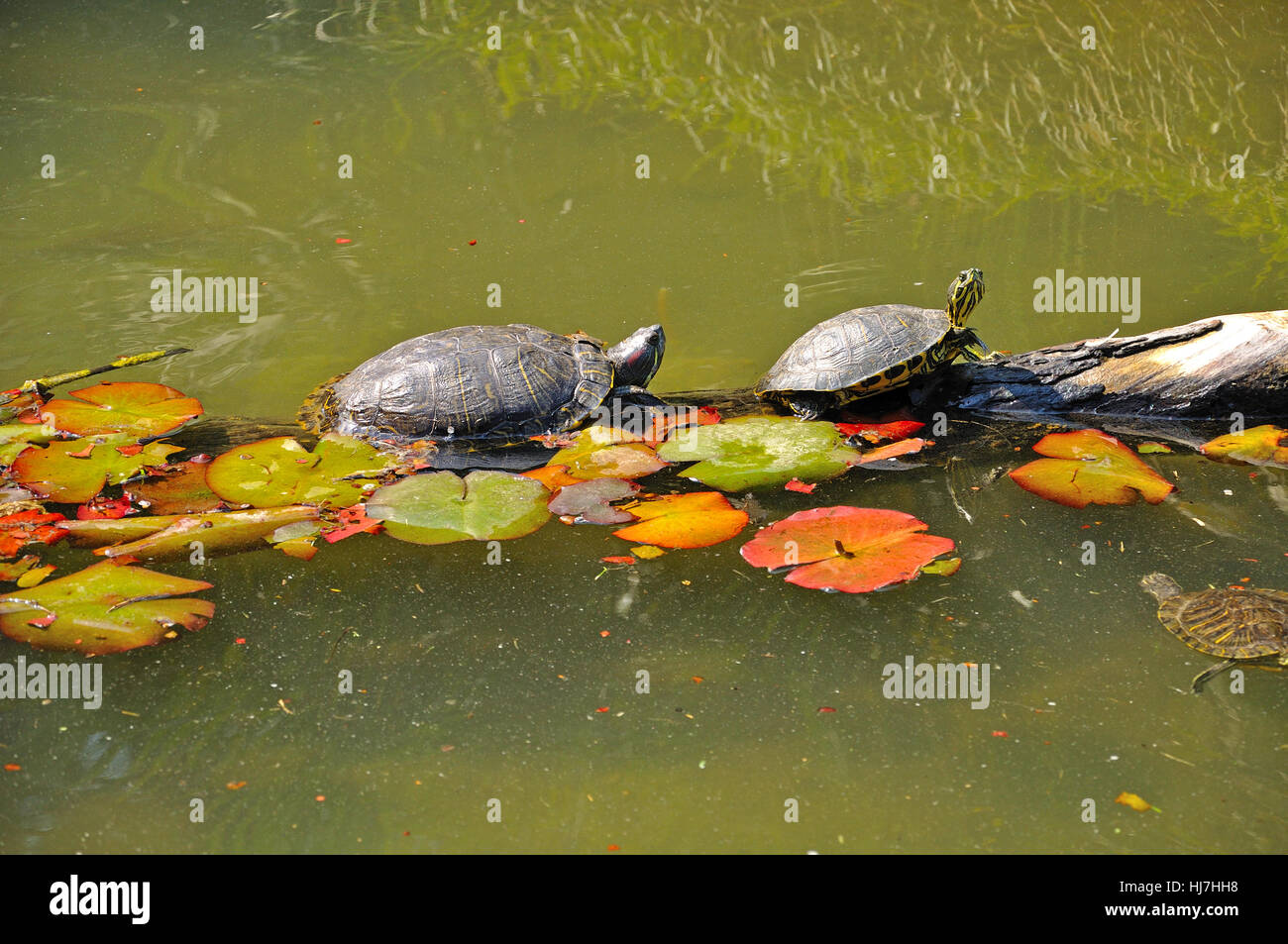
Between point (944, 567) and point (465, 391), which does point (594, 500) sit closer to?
point (465, 391)

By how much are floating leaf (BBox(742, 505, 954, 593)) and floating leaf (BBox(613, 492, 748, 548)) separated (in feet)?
0.35

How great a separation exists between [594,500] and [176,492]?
135cm

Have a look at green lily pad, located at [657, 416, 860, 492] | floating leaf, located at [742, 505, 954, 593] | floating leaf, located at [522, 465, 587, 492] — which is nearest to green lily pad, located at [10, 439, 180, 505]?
floating leaf, located at [522, 465, 587, 492]

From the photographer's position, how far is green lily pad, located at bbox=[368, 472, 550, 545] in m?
2.99

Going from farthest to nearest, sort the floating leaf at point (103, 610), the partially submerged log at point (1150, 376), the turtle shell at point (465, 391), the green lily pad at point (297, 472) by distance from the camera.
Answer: the turtle shell at point (465, 391) → the partially submerged log at point (1150, 376) → the green lily pad at point (297, 472) → the floating leaf at point (103, 610)

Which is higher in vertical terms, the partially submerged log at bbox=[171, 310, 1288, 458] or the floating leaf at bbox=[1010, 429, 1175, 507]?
the partially submerged log at bbox=[171, 310, 1288, 458]

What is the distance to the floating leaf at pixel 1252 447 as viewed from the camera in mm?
3307

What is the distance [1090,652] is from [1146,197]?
12.6 ft

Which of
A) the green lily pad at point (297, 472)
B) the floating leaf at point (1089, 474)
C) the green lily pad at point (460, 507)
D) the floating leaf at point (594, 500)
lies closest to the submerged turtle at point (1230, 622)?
the floating leaf at point (1089, 474)

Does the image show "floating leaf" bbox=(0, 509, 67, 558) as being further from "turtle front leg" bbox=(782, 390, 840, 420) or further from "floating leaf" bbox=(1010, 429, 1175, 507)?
"floating leaf" bbox=(1010, 429, 1175, 507)

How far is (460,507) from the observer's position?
10.1 ft

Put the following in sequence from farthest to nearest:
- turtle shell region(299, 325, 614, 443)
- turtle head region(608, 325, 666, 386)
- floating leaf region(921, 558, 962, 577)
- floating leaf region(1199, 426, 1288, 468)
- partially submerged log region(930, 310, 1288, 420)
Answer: turtle head region(608, 325, 666, 386) → turtle shell region(299, 325, 614, 443) → partially submerged log region(930, 310, 1288, 420) → floating leaf region(1199, 426, 1288, 468) → floating leaf region(921, 558, 962, 577)

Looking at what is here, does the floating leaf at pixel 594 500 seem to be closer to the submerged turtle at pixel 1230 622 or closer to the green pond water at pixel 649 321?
the green pond water at pixel 649 321

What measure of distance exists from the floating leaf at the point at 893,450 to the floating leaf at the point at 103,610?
209 centimetres
